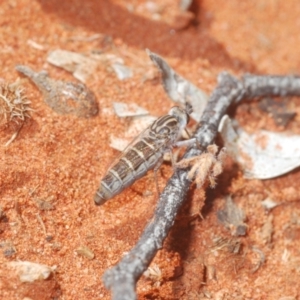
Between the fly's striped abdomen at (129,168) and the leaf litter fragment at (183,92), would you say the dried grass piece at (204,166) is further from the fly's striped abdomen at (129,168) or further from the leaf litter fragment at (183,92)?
the leaf litter fragment at (183,92)

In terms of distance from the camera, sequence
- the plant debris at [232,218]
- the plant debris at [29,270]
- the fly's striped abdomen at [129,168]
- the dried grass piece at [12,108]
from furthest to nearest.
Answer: the plant debris at [232,218] → the dried grass piece at [12,108] → the fly's striped abdomen at [129,168] → the plant debris at [29,270]

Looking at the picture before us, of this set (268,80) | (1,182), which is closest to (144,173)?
(1,182)

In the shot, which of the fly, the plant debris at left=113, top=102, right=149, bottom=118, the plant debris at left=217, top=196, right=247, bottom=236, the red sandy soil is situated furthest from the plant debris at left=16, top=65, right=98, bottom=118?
the plant debris at left=217, top=196, right=247, bottom=236

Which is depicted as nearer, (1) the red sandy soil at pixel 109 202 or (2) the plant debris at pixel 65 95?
(1) the red sandy soil at pixel 109 202

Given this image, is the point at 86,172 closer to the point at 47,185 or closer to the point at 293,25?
the point at 47,185

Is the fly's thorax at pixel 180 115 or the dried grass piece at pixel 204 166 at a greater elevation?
the fly's thorax at pixel 180 115

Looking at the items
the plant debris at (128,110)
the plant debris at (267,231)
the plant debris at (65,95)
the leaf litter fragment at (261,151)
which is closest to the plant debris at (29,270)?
the plant debris at (65,95)
